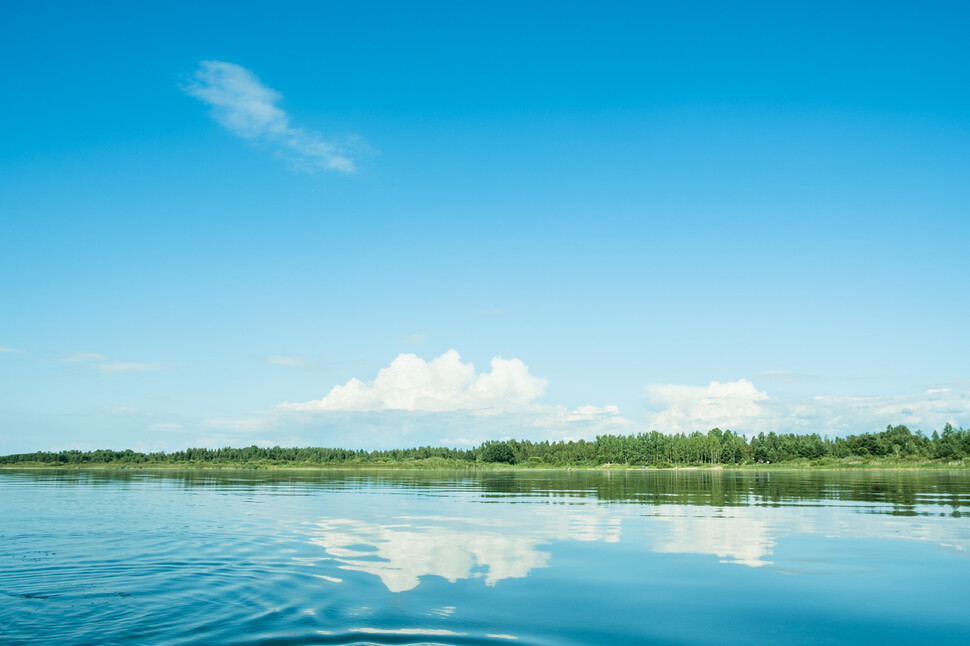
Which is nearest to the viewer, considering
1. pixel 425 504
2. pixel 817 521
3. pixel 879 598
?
pixel 879 598

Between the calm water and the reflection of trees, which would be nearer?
the calm water

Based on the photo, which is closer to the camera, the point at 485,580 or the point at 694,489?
the point at 485,580

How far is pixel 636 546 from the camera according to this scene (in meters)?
25.5

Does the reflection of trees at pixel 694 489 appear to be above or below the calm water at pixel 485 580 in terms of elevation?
below

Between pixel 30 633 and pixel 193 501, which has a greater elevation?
pixel 30 633

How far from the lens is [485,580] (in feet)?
61.2

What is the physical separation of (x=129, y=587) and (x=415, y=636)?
9.59 meters

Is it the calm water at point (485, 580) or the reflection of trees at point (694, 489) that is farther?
the reflection of trees at point (694, 489)

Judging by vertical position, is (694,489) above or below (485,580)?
below

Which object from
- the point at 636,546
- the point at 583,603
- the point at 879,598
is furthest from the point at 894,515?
the point at 583,603

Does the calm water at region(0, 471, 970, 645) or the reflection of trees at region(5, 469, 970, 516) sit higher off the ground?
the calm water at region(0, 471, 970, 645)

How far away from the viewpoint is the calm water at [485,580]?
530 inches

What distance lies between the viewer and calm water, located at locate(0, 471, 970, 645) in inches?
530

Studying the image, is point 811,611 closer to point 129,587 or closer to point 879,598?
point 879,598
